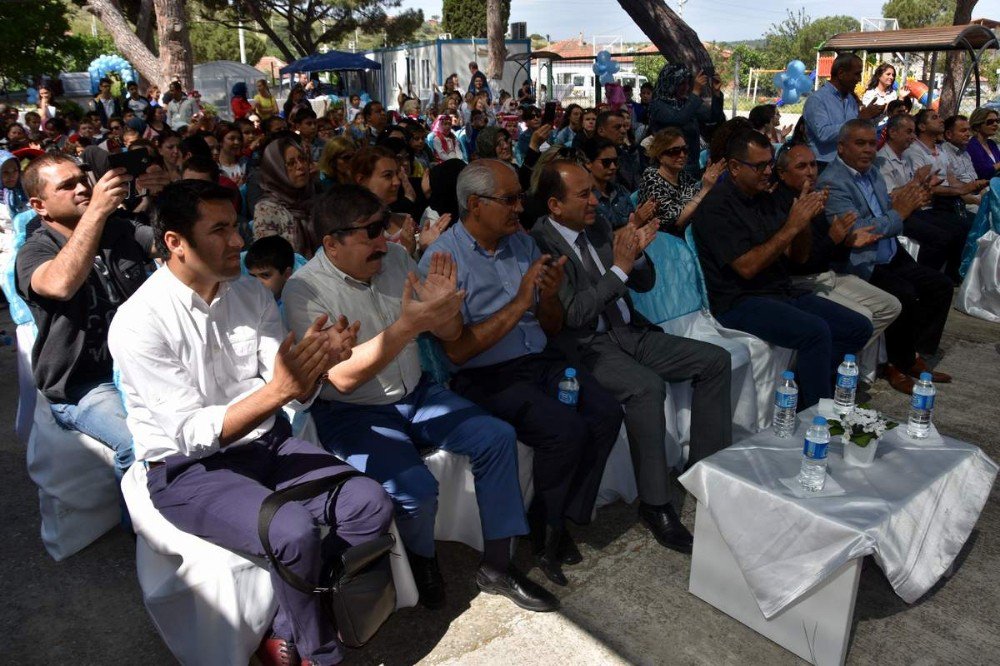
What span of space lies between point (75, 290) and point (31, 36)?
28.4m

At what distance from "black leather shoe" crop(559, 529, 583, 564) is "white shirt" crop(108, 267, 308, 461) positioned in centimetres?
123

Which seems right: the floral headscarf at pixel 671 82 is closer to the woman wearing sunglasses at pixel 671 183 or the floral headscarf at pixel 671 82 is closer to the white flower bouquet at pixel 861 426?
the woman wearing sunglasses at pixel 671 183

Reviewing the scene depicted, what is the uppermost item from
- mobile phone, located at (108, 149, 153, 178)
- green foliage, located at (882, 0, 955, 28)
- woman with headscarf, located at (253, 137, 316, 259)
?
green foliage, located at (882, 0, 955, 28)

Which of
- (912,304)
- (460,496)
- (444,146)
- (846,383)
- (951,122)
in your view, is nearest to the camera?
(460,496)

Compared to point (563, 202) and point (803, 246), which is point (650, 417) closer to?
point (563, 202)

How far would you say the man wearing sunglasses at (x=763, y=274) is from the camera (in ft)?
12.7

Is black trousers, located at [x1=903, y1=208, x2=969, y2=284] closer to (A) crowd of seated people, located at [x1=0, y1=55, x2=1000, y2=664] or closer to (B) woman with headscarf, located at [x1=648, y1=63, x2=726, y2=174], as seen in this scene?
(A) crowd of seated people, located at [x1=0, y1=55, x2=1000, y2=664]

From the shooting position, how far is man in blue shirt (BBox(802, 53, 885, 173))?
6.19 metres

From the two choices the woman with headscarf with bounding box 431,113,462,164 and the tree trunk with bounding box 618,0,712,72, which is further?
the tree trunk with bounding box 618,0,712,72

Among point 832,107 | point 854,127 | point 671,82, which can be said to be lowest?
point 854,127

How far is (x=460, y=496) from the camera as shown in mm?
2982

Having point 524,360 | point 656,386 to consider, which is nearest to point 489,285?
point 524,360

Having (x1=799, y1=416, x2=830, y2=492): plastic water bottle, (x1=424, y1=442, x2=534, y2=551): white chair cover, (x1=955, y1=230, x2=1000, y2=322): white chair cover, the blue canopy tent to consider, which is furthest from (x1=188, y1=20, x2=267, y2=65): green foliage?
(x1=799, y1=416, x2=830, y2=492): plastic water bottle

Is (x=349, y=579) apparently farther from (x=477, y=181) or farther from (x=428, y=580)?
Result: (x=477, y=181)
